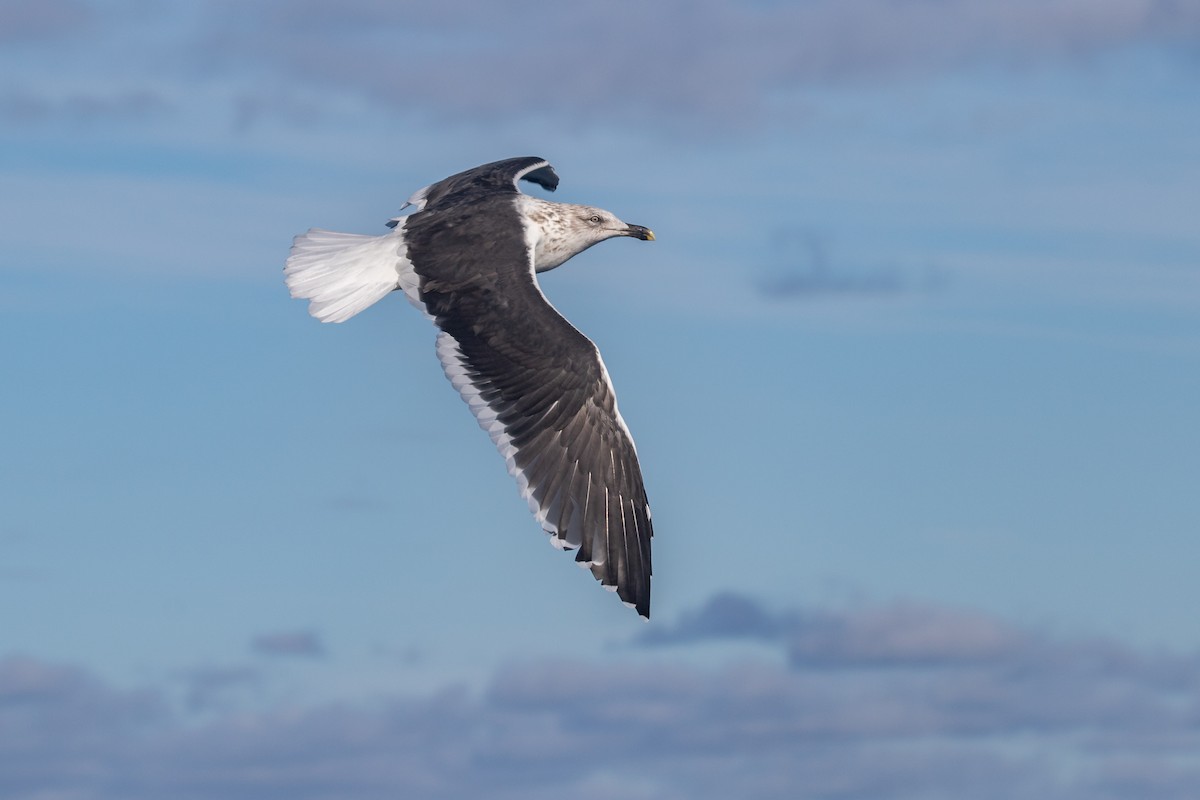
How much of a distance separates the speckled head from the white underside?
2.19m

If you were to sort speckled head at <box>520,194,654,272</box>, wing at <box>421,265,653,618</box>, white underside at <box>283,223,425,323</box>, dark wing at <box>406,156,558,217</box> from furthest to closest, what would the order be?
dark wing at <box>406,156,558,217</box>, speckled head at <box>520,194,654,272</box>, white underside at <box>283,223,425,323</box>, wing at <box>421,265,653,618</box>

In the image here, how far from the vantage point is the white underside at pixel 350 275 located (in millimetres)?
29594

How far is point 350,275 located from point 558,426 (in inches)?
193

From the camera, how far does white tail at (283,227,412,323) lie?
2966 centimetres

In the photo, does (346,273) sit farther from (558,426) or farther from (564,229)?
(558,426)

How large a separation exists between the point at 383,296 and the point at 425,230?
4.63 ft

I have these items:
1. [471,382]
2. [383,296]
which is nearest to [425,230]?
[383,296]

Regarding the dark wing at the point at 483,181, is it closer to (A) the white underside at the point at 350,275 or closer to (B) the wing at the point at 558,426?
(A) the white underside at the point at 350,275

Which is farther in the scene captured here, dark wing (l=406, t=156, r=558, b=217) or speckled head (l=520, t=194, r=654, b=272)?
dark wing (l=406, t=156, r=558, b=217)

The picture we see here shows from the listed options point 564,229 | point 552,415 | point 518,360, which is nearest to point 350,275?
point 518,360

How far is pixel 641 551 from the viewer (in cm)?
2720

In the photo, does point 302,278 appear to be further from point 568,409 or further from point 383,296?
point 568,409

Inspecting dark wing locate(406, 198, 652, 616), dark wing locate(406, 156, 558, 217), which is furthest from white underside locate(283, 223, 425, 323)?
dark wing locate(406, 156, 558, 217)

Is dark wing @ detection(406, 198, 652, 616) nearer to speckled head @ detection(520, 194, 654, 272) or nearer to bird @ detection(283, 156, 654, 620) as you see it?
bird @ detection(283, 156, 654, 620)
